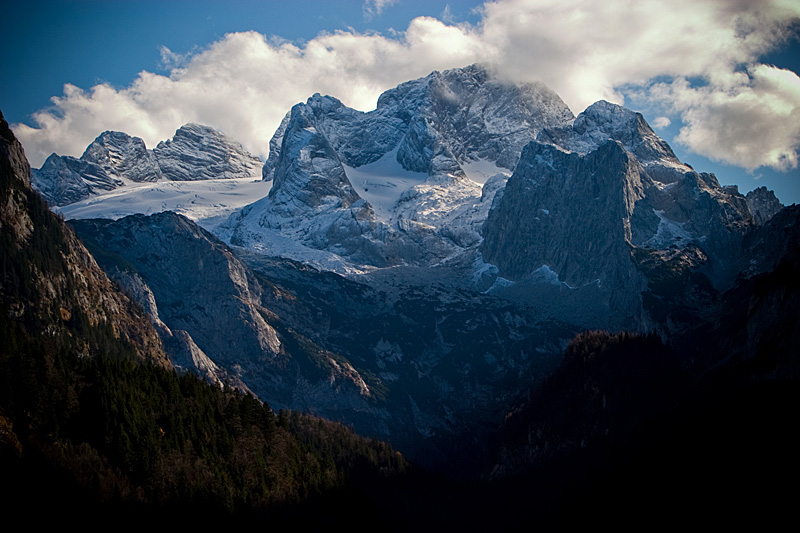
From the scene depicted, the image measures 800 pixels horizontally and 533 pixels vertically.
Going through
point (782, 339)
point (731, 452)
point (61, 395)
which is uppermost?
point (782, 339)

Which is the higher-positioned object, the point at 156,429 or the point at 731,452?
the point at 731,452

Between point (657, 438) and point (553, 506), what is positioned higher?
point (657, 438)

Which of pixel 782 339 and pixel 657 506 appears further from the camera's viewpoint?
pixel 782 339

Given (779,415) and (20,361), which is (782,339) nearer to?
(779,415)

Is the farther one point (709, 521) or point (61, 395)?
point (709, 521)

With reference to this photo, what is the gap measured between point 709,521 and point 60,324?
13427 cm

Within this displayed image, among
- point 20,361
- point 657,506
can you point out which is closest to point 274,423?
point 20,361

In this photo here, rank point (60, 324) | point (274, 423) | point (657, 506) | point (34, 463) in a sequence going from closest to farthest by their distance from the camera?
1. point (34, 463)
2. point (657, 506)
3. point (274, 423)
4. point (60, 324)

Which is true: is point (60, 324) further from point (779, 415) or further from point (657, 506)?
point (779, 415)

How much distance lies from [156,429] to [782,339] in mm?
131266

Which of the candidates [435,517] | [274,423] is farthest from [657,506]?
[274,423]

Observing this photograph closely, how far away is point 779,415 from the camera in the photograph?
16025cm

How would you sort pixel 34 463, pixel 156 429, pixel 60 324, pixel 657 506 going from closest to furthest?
1. pixel 34 463
2. pixel 156 429
3. pixel 657 506
4. pixel 60 324

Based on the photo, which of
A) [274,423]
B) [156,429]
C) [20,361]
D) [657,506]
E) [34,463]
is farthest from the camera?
[274,423]
